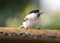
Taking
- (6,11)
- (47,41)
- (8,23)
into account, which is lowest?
(47,41)

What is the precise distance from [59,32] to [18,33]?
0.11 meters

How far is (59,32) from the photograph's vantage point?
591 millimetres

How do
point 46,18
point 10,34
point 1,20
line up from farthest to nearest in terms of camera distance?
point 1,20 < point 46,18 < point 10,34

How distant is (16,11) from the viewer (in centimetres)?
206

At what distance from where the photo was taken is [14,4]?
2.09m

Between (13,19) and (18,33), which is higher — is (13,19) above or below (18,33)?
above

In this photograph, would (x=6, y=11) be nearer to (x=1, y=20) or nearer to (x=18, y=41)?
(x=1, y=20)

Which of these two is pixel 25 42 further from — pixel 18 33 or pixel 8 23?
pixel 8 23

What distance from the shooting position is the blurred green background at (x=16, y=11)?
187cm

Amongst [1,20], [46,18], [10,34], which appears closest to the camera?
[10,34]

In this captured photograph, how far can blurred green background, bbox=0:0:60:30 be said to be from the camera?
187cm

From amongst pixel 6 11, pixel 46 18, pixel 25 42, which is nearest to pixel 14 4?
pixel 6 11

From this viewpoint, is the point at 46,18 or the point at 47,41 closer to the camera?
the point at 47,41

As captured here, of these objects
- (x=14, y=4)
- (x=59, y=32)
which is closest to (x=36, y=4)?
(x=14, y=4)
